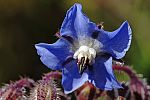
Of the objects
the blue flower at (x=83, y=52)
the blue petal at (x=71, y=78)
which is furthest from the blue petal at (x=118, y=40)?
the blue petal at (x=71, y=78)

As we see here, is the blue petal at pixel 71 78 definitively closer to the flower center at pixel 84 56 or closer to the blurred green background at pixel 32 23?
the flower center at pixel 84 56

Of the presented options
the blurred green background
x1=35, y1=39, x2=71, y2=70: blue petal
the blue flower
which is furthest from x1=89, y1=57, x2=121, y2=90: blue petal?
the blurred green background

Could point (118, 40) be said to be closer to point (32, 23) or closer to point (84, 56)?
point (84, 56)

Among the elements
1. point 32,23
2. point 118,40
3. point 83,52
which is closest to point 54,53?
point 83,52

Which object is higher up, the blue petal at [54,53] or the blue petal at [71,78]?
the blue petal at [54,53]

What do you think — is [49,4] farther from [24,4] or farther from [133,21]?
[133,21]

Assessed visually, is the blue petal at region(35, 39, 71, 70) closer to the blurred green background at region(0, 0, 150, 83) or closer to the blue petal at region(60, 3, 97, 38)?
the blue petal at region(60, 3, 97, 38)
